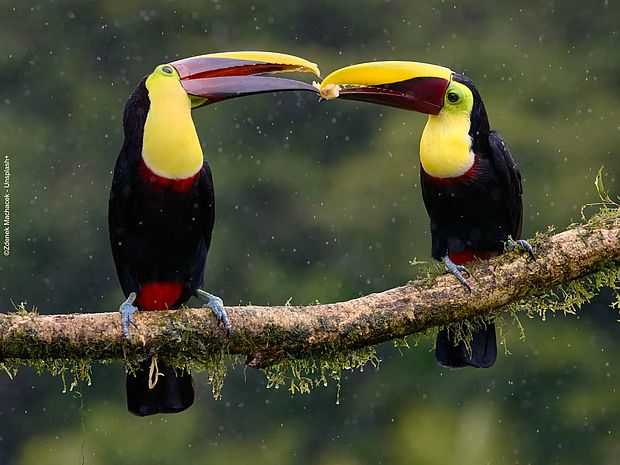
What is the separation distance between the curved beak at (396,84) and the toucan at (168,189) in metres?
0.18

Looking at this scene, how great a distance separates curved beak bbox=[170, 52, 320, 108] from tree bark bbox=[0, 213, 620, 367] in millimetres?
740

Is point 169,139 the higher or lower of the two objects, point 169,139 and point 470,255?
the higher

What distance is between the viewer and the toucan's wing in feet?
13.2

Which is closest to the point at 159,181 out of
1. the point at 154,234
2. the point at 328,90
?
the point at 154,234

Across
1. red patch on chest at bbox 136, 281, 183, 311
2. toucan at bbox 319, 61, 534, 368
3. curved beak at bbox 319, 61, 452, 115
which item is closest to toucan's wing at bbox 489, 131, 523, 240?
toucan at bbox 319, 61, 534, 368

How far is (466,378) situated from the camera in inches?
402

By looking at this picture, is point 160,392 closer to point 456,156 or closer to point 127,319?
point 127,319

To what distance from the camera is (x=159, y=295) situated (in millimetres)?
4016

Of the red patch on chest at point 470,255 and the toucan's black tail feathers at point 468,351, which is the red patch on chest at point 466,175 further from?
the toucan's black tail feathers at point 468,351

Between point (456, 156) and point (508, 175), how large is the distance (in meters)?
0.19

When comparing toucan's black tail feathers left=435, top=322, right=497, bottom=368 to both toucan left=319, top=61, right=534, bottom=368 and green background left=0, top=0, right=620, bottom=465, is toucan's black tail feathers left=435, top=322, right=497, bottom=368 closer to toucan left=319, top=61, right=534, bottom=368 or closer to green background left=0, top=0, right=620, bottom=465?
toucan left=319, top=61, right=534, bottom=368

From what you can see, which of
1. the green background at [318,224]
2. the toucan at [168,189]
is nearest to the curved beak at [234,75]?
the toucan at [168,189]

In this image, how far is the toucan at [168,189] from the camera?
3697 millimetres

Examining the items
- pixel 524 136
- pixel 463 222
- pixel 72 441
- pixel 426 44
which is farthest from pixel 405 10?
pixel 463 222
